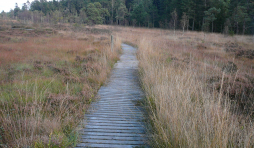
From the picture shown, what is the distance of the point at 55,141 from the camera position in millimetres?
2930

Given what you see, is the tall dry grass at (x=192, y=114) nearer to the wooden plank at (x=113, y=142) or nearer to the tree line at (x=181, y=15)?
the wooden plank at (x=113, y=142)

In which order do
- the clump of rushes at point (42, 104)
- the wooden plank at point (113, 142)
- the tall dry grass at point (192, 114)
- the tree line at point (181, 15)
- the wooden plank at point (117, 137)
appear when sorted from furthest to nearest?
the tree line at point (181, 15)
the wooden plank at point (117, 137)
the wooden plank at point (113, 142)
the clump of rushes at point (42, 104)
the tall dry grass at point (192, 114)

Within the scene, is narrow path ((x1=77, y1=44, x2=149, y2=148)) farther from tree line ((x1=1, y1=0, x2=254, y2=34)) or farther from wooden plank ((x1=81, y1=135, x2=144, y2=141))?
tree line ((x1=1, y1=0, x2=254, y2=34))

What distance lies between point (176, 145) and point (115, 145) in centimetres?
109

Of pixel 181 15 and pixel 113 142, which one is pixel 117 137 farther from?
pixel 181 15

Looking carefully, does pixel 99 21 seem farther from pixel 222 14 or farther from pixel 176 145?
pixel 176 145

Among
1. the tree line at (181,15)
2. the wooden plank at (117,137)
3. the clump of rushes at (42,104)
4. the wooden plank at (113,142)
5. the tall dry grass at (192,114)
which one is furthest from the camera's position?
the tree line at (181,15)

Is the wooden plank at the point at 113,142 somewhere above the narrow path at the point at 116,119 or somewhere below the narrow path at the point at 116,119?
below

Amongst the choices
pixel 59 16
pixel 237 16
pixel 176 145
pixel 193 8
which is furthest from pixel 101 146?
pixel 59 16

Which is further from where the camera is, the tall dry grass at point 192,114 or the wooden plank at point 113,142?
the wooden plank at point 113,142

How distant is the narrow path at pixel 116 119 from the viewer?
337cm

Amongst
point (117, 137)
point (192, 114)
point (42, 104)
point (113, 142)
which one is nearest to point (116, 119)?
point (117, 137)

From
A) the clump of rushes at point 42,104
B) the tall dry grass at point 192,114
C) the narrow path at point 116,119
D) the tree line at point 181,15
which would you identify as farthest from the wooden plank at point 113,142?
the tree line at point 181,15

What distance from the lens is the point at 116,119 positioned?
4219mm
